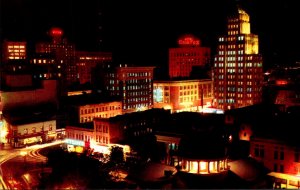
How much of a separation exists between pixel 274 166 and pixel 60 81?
65539 millimetres

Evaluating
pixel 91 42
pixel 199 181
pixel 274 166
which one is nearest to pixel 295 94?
pixel 274 166

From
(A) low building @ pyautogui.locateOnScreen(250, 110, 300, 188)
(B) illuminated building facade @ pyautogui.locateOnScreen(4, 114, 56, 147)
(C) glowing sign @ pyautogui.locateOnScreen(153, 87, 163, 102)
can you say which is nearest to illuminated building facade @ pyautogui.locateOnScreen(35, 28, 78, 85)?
(C) glowing sign @ pyautogui.locateOnScreen(153, 87, 163, 102)

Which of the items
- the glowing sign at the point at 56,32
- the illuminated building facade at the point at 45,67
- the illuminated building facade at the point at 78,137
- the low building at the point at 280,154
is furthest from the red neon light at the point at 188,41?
the low building at the point at 280,154

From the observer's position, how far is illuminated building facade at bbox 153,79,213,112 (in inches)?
4495

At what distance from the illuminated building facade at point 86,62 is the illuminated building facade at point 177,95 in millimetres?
31907

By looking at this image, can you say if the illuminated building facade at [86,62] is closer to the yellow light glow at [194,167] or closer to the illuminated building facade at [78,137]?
the illuminated building facade at [78,137]

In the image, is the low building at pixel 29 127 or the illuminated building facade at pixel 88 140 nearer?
the illuminated building facade at pixel 88 140

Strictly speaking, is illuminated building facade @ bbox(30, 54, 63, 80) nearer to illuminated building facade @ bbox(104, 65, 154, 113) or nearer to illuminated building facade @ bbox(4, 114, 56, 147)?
illuminated building facade @ bbox(104, 65, 154, 113)

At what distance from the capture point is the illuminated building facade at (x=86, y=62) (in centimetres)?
13888

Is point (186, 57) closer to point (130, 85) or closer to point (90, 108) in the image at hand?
point (130, 85)

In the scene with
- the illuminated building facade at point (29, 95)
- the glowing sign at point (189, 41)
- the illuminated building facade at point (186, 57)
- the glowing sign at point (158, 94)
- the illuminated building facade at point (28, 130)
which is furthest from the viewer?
the illuminated building facade at point (186, 57)

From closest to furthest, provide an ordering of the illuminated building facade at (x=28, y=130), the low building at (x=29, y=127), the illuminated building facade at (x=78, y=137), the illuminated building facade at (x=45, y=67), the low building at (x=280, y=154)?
1. the low building at (x=280, y=154)
2. the illuminated building facade at (x=78, y=137)
3. the illuminated building facade at (x=28, y=130)
4. the low building at (x=29, y=127)
5. the illuminated building facade at (x=45, y=67)

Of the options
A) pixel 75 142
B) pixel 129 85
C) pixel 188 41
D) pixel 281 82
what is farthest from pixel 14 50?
pixel 281 82

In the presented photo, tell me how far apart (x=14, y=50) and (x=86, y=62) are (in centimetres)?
2536
